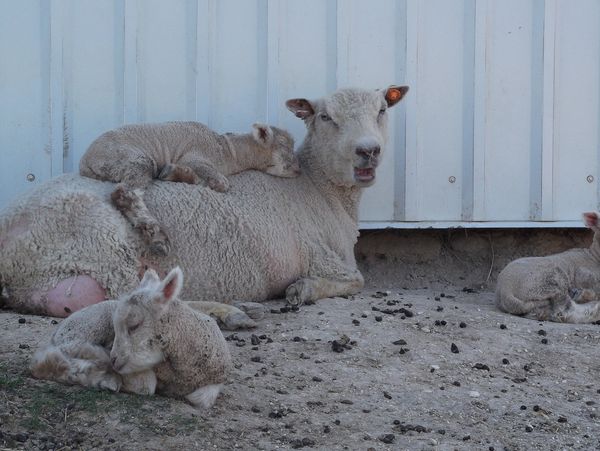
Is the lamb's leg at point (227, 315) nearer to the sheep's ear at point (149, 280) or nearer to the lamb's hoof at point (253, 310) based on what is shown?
the lamb's hoof at point (253, 310)

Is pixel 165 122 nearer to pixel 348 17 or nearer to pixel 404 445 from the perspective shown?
pixel 348 17

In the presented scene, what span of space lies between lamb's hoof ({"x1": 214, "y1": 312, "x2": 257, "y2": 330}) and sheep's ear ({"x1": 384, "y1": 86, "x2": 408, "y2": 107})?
2404 millimetres

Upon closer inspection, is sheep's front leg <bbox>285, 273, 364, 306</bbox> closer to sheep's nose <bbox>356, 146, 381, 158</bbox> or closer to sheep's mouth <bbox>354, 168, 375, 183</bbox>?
sheep's mouth <bbox>354, 168, 375, 183</bbox>

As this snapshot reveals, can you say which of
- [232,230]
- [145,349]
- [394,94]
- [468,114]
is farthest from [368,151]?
[145,349]

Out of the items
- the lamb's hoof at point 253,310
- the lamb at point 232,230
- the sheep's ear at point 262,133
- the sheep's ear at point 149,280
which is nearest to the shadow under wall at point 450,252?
the lamb at point 232,230

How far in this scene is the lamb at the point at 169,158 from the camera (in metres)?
6.87

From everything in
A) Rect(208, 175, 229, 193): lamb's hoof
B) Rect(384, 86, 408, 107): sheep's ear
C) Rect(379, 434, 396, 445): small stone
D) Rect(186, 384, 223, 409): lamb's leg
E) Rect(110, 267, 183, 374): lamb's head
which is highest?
Rect(384, 86, 408, 107): sheep's ear

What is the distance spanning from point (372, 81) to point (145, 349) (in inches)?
175

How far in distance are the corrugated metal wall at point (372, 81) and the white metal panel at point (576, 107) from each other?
1 cm

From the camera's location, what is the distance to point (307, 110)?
8.13 m

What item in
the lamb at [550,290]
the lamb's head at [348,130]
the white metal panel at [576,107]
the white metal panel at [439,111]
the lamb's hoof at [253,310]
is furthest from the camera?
the white metal panel at [576,107]

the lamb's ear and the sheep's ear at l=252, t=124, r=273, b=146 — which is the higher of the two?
the sheep's ear at l=252, t=124, r=273, b=146

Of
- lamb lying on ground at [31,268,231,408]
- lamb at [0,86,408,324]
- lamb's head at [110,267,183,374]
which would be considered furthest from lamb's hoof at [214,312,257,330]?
lamb's head at [110,267,183,374]

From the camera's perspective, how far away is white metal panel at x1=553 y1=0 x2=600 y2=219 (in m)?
8.65
